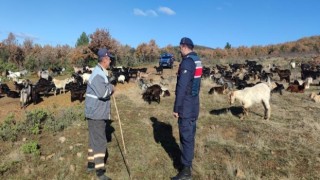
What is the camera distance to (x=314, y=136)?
33.6 feet

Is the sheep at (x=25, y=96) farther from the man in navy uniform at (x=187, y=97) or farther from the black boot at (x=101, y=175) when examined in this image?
the man in navy uniform at (x=187, y=97)

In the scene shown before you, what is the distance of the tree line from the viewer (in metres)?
44.6

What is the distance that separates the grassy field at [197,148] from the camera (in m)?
7.77

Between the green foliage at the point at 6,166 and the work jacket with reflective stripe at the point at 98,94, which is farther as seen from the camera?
the green foliage at the point at 6,166

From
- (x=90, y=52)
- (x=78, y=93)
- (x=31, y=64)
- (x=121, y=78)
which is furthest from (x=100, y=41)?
(x=78, y=93)

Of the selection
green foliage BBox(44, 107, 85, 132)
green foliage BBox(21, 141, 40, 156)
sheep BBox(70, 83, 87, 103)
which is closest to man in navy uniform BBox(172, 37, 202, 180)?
green foliage BBox(21, 141, 40, 156)

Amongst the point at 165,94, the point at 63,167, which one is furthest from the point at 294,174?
the point at 165,94

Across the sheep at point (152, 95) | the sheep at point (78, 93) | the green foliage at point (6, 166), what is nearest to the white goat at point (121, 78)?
the sheep at point (78, 93)

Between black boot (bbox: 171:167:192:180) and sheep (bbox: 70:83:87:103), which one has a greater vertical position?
sheep (bbox: 70:83:87:103)

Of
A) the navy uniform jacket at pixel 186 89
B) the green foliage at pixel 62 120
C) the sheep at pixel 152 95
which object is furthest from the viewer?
the sheep at pixel 152 95

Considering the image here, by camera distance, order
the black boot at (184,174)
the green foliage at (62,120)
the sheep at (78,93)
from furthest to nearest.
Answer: the sheep at (78,93), the green foliage at (62,120), the black boot at (184,174)

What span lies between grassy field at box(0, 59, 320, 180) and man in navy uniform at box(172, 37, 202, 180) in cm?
Result: 85

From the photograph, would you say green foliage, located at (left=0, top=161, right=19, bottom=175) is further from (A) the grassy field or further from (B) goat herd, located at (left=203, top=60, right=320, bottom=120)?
(B) goat herd, located at (left=203, top=60, right=320, bottom=120)

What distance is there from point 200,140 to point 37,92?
483 inches
